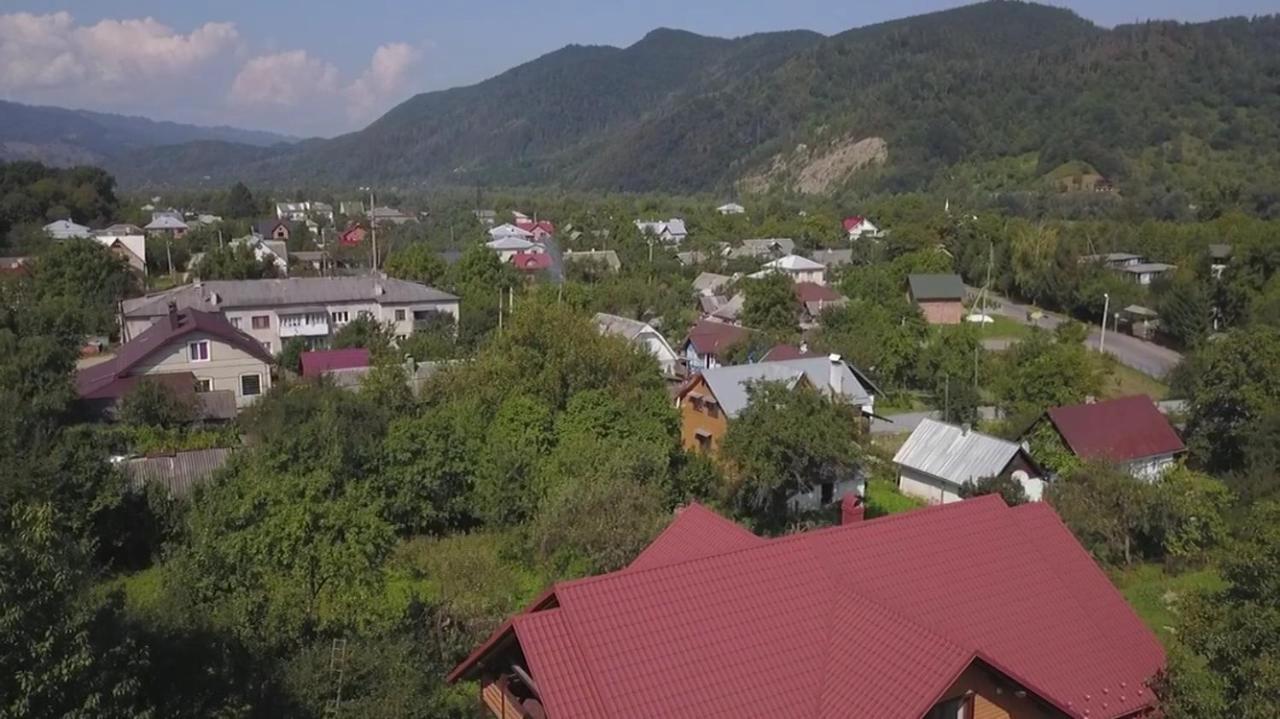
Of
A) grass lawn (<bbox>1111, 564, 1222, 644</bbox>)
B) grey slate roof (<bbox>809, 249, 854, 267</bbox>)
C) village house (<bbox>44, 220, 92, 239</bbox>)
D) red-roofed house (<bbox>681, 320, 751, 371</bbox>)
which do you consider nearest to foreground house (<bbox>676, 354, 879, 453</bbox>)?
grass lawn (<bbox>1111, 564, 1222, 644</bbox>)

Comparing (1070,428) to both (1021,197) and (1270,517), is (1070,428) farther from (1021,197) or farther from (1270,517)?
(1021,197)

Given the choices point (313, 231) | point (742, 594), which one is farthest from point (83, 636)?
point (313, 231)

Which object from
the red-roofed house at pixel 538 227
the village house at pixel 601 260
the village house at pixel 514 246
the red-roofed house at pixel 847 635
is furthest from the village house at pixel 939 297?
the red-roofed house at pixel 847 635

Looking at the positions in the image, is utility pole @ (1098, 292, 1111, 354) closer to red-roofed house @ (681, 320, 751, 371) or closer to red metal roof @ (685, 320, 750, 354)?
red metal roof @ (685, 320, 750, 354)

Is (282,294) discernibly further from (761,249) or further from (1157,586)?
(761,249)

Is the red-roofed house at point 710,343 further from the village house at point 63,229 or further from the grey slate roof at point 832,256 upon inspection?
the village house at point 63,229
